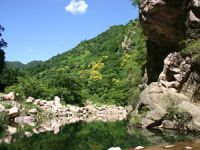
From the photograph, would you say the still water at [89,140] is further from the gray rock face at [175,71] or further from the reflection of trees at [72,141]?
the gray rock face at [175,71]

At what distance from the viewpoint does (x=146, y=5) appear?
3053cm

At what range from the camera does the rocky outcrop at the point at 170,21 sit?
28.4 meters

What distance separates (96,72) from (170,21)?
41.6 meters

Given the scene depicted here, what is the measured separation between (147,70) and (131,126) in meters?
9.58

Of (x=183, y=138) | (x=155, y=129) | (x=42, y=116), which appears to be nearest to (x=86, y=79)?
(x=42, y=116)

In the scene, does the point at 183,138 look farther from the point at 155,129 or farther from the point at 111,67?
the point at 111,67

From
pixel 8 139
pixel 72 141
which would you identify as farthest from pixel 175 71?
pixel 8 139

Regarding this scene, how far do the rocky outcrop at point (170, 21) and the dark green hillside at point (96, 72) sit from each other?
7.13 m

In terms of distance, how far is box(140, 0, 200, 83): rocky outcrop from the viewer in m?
28.4

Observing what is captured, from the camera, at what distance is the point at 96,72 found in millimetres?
71188

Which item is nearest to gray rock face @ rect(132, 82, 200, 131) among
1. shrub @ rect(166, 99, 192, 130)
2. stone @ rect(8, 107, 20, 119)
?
shrub @ rect(166, 99, 192, 130)

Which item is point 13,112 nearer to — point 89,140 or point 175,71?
point 175,71

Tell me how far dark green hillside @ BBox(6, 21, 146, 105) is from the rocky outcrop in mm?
7126

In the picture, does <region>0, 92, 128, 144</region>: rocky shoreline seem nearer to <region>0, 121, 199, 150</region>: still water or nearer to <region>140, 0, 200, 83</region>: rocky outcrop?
<region>0, 121, 199, 150</region>: still water
